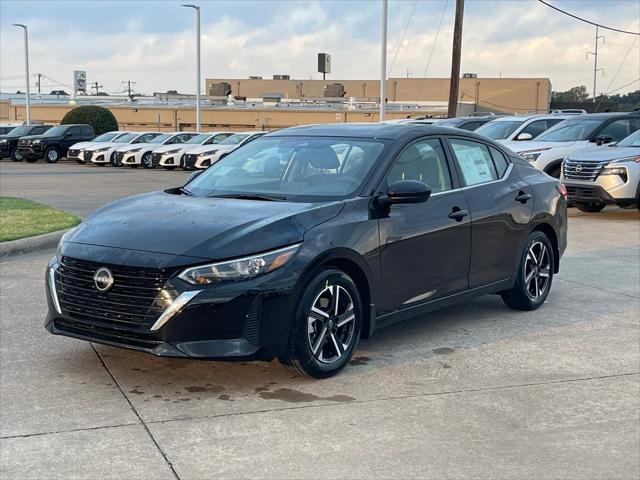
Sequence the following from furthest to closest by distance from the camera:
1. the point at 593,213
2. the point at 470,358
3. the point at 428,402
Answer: the point at 593,213 → the point at 470,358 → the point at 428,402

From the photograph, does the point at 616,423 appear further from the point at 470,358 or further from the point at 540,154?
the point at 540,154

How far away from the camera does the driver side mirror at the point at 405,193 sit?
18.9 feet

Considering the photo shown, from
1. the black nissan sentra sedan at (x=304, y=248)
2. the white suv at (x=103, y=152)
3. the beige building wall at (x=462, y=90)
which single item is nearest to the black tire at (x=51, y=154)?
the white suv at (x=103, y=152)

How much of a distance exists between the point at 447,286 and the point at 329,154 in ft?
4.40

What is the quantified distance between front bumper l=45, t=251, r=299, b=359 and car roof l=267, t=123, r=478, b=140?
5.78 feet

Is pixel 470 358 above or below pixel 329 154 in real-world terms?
below

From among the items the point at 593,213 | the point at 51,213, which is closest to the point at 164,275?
the point at 51,213

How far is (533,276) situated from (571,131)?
1100 centimetres

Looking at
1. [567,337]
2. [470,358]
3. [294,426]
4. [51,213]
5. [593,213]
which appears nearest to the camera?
[294,426]

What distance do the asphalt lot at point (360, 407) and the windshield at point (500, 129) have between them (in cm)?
1260

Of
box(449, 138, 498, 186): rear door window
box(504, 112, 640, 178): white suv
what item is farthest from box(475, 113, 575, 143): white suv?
box(449, 138, 498, 186): rear door window

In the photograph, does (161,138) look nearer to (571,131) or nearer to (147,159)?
(147,159)

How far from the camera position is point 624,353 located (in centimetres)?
624

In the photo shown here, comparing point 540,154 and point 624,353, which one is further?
point 540,154
